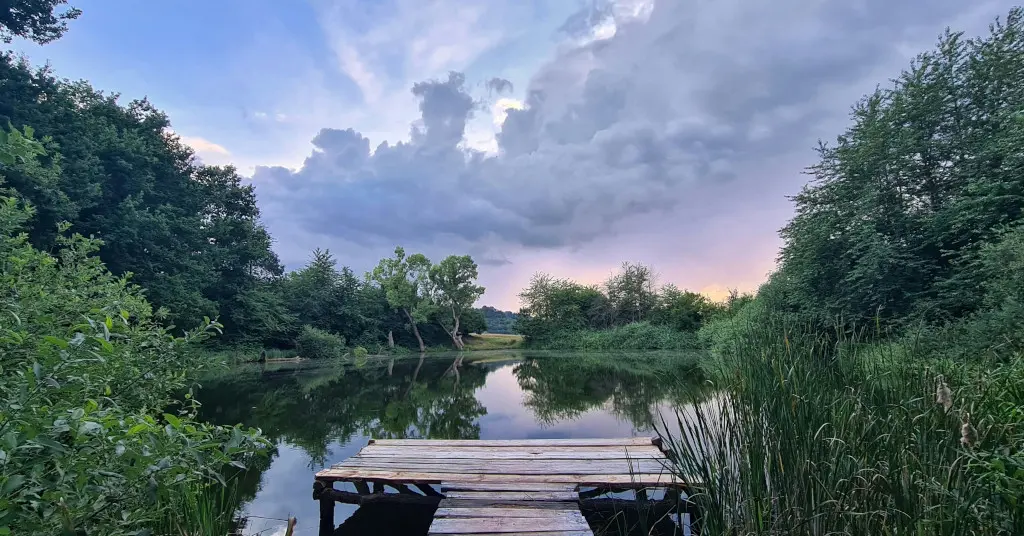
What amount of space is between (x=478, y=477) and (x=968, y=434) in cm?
→ 306

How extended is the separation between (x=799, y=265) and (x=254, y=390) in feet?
55.0

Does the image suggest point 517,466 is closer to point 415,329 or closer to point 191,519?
point 191,519

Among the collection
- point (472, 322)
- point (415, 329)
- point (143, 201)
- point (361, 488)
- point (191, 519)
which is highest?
point (143, 201)

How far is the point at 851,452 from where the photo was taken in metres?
2.02

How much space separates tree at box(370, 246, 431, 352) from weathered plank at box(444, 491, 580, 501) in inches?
1115

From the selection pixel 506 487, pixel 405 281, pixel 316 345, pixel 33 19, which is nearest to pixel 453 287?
pixel 405 281

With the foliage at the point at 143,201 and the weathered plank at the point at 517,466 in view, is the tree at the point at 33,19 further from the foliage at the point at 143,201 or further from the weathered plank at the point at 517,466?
the weathered plank at the point at 517,466

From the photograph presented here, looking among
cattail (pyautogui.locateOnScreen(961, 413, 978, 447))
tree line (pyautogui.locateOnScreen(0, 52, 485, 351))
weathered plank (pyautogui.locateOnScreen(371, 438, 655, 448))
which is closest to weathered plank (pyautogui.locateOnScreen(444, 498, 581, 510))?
weathered plank (pyautogui.locateOnScreen(371, 438, 655, 448))

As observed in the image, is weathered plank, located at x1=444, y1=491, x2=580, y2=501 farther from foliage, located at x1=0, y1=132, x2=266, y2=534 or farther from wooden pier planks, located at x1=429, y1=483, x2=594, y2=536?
foliage, located at x1=0, y1=132, x2=266, y2=534

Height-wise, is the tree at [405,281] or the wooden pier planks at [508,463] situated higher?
the tree at [405,281]

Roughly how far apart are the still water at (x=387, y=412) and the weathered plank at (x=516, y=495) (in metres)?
0.92

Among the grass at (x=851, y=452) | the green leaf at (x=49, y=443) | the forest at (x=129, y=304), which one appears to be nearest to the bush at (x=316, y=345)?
the forest at (x=129, y=304)

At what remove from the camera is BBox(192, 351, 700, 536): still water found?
15.6 ft

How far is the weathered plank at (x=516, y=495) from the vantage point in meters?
3.17
